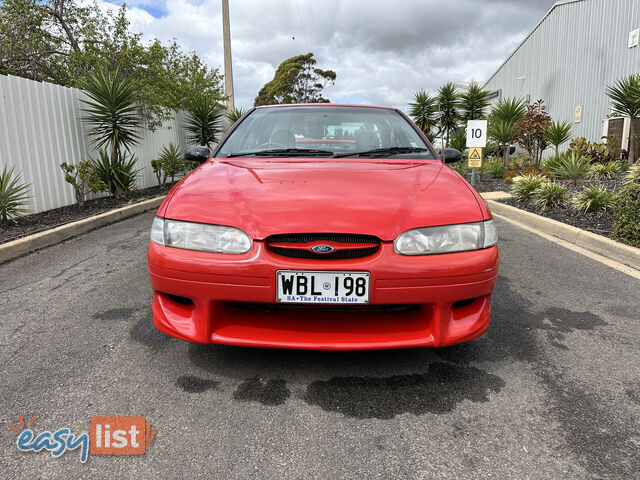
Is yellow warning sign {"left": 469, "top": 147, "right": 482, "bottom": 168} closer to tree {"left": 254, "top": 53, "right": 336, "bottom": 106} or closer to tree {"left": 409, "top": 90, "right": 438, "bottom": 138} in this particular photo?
tree {"left": 409, "top": 90, "right": 438, "bottom": 138}

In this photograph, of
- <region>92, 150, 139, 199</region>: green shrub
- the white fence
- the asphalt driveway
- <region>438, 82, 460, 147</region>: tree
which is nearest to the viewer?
the asphalt driveway

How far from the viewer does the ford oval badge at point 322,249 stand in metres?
1.90

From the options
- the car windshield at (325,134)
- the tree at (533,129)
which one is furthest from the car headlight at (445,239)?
the tree at (533,129)

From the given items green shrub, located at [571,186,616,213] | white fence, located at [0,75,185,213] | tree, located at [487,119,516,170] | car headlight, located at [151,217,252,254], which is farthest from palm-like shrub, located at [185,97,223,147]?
car headlight, located at [151,217,252,254]

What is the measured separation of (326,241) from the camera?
1921 mm

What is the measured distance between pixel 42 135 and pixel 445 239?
22.1ft

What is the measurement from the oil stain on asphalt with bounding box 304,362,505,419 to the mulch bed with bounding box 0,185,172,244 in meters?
4.37

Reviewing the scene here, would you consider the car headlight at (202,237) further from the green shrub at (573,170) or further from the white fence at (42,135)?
the green shrub at (573,170)

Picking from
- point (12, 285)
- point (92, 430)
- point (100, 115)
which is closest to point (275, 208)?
point (92, 430)

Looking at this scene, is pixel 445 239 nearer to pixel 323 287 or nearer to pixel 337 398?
pixel 323 287

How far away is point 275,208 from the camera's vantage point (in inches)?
79.7

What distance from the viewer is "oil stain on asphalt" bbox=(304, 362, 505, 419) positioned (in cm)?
192

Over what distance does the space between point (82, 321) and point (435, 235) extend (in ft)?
7.57

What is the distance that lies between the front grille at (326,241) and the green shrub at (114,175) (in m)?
6.64
